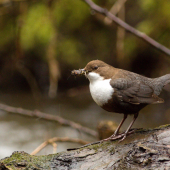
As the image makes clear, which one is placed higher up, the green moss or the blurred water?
the blurred water

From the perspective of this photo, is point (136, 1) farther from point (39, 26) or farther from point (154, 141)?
point (154, 141)

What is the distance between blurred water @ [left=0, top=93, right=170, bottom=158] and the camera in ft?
16.9

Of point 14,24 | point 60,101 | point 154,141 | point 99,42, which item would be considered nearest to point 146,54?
point 99,42

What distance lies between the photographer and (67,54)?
5715 mm

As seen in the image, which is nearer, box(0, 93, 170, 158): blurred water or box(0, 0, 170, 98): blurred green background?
box(0, 93, 170, 158): blurred water

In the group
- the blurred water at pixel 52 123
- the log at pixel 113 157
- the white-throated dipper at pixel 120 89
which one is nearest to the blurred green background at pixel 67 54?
the blurred water at pixel 52 123

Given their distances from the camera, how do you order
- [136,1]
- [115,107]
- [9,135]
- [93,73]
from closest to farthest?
[115,107], [93,73], [9,135], [136,1]

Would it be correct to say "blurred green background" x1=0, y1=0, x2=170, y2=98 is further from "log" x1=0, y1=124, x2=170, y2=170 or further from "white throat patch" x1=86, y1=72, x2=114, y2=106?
"log" x1=0, y1=124, x2=170, y2=170

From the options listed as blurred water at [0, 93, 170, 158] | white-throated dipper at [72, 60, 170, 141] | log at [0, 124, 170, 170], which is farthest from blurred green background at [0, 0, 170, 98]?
log at [0, 124, 170, 170]

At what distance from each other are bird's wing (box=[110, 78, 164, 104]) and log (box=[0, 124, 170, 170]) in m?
0.30

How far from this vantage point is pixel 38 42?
5621mm

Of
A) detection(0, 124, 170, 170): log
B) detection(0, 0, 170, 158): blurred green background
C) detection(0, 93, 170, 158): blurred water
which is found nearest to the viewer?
detection(0, 124, 170, 170): log

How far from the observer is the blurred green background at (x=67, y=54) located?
533 centimetres

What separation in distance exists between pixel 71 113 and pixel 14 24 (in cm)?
220
